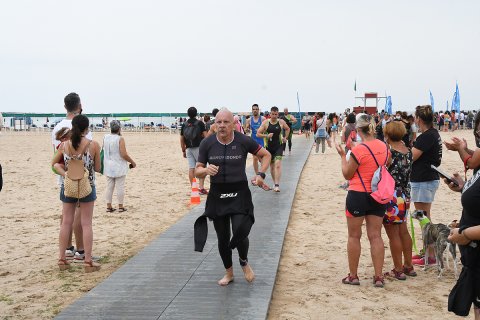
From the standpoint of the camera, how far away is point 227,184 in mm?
4977

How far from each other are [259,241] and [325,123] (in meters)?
15.5

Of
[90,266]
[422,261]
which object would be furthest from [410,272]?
[90,266]

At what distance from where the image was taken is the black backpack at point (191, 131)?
10.6 metres

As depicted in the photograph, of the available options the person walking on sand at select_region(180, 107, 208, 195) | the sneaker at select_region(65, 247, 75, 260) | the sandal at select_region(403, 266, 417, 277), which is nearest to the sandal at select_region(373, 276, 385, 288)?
the sandal at select_region(403, 266, 417, 277)

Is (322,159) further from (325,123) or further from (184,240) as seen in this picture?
(184,240)

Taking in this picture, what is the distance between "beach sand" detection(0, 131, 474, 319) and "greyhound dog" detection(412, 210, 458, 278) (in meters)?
0.22

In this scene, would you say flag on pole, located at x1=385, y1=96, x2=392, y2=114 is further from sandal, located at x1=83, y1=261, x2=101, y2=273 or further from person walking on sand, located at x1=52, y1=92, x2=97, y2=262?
sandal, located at x1=83, y1=261, x2=101, y2=273

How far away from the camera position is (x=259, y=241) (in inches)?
274

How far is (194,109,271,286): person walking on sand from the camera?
4945 mm

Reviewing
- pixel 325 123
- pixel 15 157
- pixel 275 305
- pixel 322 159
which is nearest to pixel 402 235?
pixel 275 305

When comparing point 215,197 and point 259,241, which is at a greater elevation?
point 215,197

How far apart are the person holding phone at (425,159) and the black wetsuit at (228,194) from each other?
205 centimetres

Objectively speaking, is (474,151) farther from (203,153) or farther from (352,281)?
(203,153)

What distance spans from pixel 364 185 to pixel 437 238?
1.19 m
